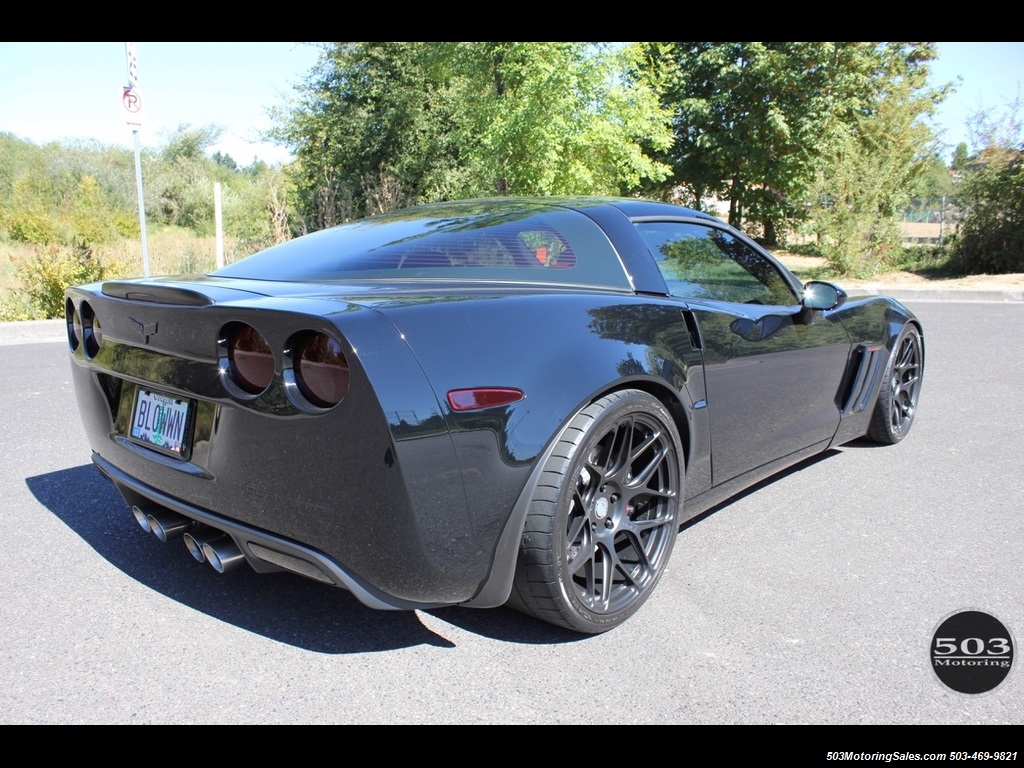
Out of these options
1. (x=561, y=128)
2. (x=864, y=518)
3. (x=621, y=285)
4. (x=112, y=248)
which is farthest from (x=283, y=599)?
(x=112, y=248)

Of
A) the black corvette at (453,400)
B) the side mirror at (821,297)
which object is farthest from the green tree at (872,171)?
the black corvette at (453,400)

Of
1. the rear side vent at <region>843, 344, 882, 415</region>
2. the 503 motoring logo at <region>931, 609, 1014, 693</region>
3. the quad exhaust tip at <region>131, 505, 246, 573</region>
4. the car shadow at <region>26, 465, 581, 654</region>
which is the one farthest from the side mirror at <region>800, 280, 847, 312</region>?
the quad exhaust tip at <region>131, 505, 246, 573</region>

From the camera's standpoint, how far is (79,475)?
379 cm

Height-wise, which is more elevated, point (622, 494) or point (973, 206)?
point (973, 206)

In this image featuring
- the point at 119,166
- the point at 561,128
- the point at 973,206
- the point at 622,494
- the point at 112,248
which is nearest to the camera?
the point at 622,494

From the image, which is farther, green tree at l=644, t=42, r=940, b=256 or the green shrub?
green tree at l=644, t=42, r=940, b=256

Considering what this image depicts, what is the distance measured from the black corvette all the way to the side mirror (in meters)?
0.21

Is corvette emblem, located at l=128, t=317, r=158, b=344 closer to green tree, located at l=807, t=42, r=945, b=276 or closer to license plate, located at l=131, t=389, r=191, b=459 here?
license plate, located at l=131, t=389, r=191, b=459

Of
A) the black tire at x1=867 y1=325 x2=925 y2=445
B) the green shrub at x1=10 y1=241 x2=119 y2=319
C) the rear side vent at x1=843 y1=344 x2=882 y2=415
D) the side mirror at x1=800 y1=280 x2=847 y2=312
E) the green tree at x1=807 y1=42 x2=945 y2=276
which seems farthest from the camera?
the green tree at x1=807 y1=42 x2=945 y2=276

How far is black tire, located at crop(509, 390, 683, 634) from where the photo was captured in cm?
212
